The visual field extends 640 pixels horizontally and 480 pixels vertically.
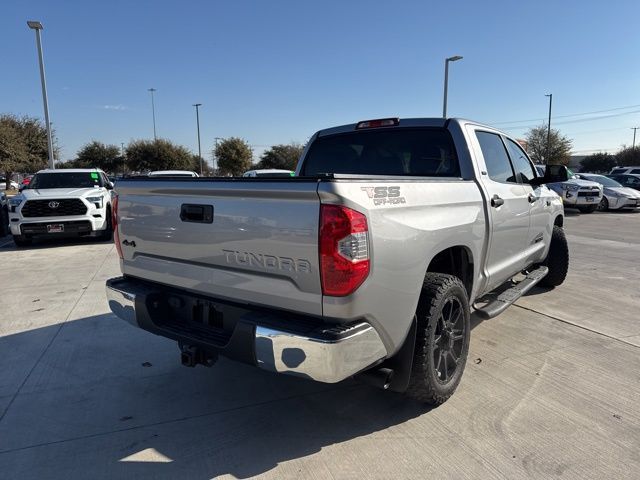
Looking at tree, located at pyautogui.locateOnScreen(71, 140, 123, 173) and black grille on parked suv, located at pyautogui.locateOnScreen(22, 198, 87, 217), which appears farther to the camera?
tree, located at pyautogui.locateOnScreen(71, 140, 123, 173)

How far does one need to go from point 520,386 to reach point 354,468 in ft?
5.15

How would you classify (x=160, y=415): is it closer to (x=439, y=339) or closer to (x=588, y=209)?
(x=439, y=339)

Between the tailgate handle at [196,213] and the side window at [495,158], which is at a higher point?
the side window at [495,158]

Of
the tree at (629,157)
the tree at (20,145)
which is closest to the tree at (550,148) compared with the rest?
Answer: the tree at (629,157)

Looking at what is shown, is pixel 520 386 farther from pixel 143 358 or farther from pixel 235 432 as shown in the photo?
pixel 143 358

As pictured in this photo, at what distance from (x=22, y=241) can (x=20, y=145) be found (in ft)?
91.3

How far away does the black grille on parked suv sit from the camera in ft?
31.0

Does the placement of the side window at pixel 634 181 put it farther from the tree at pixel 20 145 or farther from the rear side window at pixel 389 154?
the tree at pixel 20 145

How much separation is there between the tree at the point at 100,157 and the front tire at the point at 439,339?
68.3 meters

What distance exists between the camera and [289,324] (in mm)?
2291

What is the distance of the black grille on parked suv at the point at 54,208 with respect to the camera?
9.45m

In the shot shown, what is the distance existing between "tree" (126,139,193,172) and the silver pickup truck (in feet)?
173

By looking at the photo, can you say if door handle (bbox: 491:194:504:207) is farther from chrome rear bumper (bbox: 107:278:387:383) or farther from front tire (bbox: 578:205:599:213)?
front tire (bbox: 578:205:599:213)

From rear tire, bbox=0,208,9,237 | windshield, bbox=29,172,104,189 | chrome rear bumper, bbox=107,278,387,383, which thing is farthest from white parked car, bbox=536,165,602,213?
rear tire, bbox=0,208,9,237
